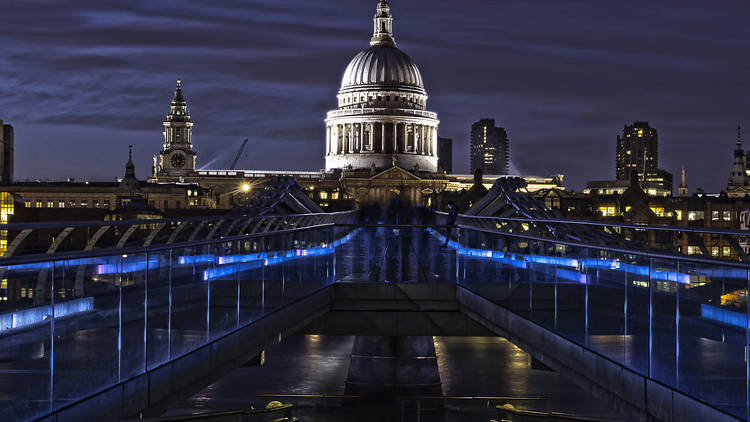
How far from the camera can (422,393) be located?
30.2 meters

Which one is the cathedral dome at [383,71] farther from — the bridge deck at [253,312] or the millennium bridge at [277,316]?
the bridge deck at [253,312]

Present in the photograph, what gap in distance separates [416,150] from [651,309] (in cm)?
18455

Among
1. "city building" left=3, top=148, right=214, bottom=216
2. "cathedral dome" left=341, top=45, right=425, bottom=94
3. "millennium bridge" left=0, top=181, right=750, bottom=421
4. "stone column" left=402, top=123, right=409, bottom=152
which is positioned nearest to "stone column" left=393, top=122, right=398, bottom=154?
"stone column" left=402, top=123, right=409, bottom=152

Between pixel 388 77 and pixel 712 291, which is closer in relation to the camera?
pixel 712 291

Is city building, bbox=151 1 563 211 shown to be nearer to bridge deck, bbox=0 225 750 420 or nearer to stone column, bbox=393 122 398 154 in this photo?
stone column, bbox=393 122 398 154

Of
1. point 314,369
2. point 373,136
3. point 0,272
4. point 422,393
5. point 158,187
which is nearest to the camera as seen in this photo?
point 0,272

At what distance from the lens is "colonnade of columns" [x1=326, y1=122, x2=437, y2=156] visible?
628ft

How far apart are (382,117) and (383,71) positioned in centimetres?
1029

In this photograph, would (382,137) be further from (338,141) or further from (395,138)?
(338,141)

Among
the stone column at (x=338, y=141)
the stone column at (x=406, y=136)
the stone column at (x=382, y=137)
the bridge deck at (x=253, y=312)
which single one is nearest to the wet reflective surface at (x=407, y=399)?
the bridge deck at (x=253, y=312)

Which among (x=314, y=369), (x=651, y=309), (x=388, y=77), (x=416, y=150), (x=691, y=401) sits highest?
(x=388, y=77)

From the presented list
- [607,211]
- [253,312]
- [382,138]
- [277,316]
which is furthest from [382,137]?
[253,312]

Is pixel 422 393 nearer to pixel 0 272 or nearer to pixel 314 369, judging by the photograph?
pixel 314 369

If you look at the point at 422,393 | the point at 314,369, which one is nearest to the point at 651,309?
the point at 422,393
